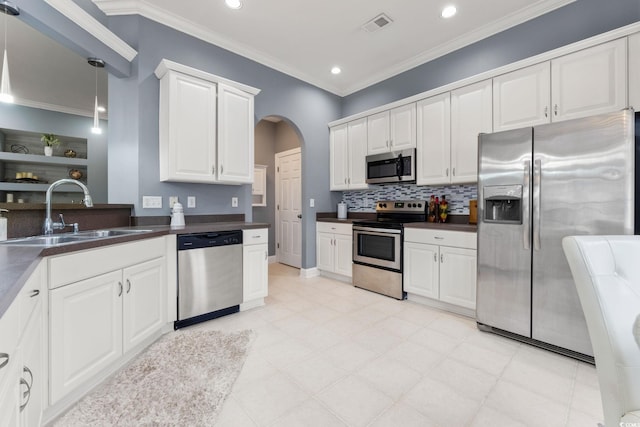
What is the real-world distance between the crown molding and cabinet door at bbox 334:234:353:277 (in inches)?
125

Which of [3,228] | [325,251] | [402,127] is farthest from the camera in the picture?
[325,251]

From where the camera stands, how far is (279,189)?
5.40 meters

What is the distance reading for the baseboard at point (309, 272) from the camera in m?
4.19

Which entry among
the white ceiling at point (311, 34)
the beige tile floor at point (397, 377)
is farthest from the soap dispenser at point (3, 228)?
the white ceiling at point (311, 34)

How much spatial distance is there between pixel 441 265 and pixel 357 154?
2032 millimetres

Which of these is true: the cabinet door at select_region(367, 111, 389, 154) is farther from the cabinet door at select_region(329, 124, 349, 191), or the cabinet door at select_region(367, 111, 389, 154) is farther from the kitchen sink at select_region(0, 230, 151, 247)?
the kitchen sink at select_region(0, 230, 151, 247)

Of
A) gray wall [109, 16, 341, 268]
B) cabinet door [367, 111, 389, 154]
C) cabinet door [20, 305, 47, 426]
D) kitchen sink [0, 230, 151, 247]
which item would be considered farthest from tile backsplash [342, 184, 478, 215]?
cabinet door [20, 305, 47, 426]

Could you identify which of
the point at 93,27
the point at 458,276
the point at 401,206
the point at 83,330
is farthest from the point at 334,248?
the point at 93,27

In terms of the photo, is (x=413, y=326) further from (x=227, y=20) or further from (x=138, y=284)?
(x=227, y=20)

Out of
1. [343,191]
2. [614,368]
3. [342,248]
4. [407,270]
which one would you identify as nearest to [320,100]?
[343,191]

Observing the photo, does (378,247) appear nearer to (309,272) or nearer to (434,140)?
(309,272)

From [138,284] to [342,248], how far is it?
8.41 feet

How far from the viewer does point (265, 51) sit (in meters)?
3.54

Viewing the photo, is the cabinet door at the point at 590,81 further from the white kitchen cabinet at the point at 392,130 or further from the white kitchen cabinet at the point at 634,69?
the white kitchen cabinet at the point at 392,130
